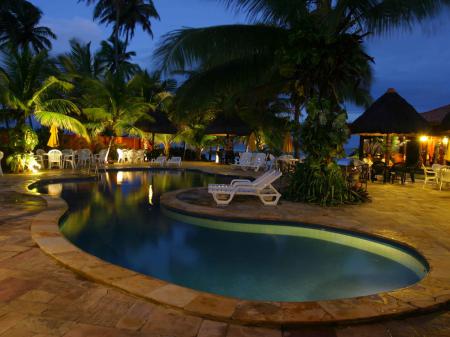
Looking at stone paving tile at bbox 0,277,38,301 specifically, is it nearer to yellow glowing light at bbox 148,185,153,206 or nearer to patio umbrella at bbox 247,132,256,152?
yellow glowing light at bbox 148,185,153,206

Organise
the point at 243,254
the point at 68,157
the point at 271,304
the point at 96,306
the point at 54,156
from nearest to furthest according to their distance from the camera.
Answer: the point at 96,306 → the point at 271,304 → the point at 243,254 → the point at 54,156 → the point at 68,157

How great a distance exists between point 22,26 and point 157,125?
1993 cm

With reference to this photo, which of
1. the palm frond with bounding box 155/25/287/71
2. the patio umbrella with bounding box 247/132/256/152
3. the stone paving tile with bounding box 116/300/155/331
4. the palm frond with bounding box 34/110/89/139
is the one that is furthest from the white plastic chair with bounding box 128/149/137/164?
the stone paving tile with bounding box 116/300/155/331

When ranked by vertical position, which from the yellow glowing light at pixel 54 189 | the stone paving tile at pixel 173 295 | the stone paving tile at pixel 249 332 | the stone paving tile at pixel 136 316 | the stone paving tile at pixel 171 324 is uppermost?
the yellow glowing light at pixel 54 189

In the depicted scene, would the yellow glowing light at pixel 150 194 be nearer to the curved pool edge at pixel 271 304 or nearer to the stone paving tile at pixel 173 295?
the curved pool edge at pixel 271 304

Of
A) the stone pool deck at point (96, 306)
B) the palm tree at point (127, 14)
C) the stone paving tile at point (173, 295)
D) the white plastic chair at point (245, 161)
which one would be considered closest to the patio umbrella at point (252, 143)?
the white plastic chair at point (245, 161)

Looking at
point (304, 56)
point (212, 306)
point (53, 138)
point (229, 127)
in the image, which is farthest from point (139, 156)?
point (212, 306)

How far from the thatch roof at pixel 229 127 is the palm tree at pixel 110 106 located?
3792mm

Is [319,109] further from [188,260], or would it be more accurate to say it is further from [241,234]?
[188,260]

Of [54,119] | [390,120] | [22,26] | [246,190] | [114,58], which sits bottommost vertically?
[246,190]

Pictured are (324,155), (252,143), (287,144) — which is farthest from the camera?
(252,143)

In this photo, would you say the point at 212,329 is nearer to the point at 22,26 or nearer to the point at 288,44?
the point at 288,44

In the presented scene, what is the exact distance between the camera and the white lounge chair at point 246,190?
7684 mm

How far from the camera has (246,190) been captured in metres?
7.79
